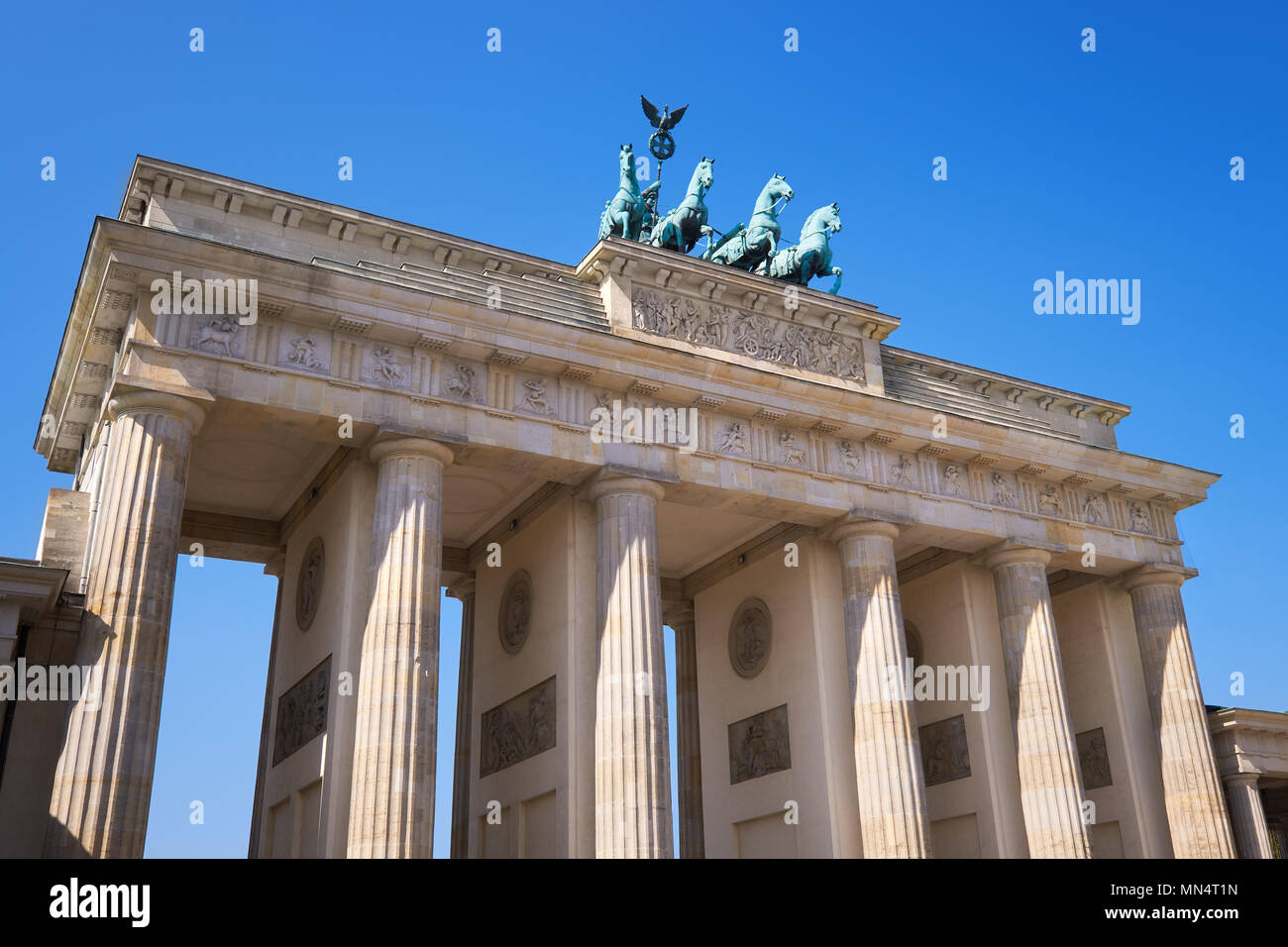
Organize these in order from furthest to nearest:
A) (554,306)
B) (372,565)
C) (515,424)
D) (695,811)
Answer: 1. (695,811)
2. (554,306)
3. (515,424)
4. (372,565)

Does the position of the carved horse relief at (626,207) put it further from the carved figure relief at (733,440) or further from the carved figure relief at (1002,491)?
the carved figure relief at (1002,491)

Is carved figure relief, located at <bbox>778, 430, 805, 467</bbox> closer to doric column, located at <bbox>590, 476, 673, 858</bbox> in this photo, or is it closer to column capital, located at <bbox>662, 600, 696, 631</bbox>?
doric column, located at <bbox>590, 476, 673, 858</bbox>

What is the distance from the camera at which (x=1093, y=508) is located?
27094 mm

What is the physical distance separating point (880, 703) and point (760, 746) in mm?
3595

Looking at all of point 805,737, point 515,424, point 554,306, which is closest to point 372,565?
point 515,424

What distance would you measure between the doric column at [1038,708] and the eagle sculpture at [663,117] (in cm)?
1231

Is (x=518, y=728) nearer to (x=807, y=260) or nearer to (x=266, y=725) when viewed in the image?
(x=266, y=725)

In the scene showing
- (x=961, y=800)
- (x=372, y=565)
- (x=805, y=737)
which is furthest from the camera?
(x=961, y=800)

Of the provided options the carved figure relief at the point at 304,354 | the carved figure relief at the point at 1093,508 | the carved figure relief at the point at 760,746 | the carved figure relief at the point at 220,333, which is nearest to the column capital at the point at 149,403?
the carved figure relief at the point at 220,333

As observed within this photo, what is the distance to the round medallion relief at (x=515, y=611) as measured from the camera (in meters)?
23.2

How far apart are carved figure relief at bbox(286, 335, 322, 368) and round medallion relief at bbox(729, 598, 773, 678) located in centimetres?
1160
